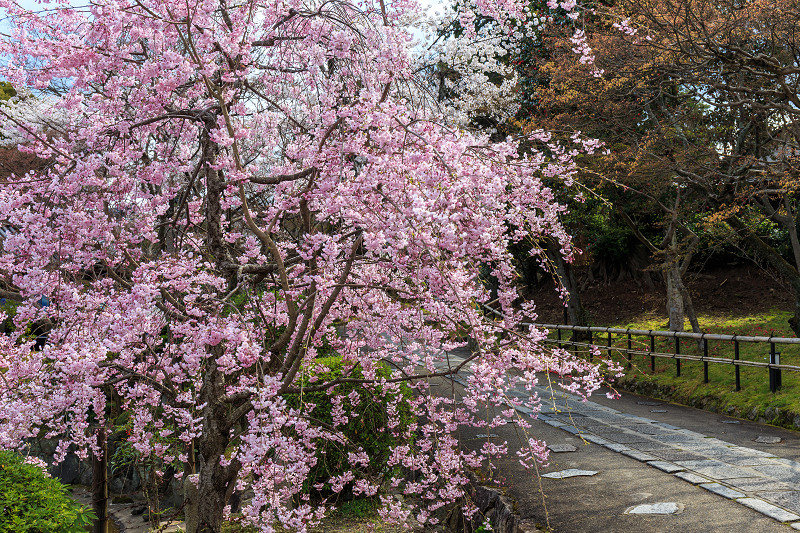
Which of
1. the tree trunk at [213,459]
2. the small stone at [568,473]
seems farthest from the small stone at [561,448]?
the tree trunk at [213,459]

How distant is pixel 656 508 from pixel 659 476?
1039 mm

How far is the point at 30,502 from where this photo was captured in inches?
199

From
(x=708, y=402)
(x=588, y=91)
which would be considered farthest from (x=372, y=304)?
(x=588, y=91)

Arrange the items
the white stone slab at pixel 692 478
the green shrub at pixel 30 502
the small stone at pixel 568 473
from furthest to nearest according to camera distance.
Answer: the small stone at pixel 568 473
the white stone slab at pixel 692 478
the green shrub at pixel 30 502

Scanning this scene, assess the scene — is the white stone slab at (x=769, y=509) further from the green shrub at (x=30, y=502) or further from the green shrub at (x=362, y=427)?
the green shrub at (x=30, y=502)

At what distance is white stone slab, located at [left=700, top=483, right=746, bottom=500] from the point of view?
5489 mm

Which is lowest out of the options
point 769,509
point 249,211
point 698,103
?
point 769,509

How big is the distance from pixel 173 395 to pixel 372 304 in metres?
2.32

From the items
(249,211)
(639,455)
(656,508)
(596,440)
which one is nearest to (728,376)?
(596,440)

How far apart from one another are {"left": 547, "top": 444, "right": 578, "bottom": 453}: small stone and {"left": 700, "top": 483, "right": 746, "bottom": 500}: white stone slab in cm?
207

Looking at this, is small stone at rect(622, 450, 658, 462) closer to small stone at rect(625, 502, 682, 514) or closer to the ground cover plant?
the ground cover plant

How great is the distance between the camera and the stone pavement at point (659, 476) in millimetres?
5109

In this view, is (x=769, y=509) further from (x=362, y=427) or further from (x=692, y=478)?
→ (x=362, y=427)

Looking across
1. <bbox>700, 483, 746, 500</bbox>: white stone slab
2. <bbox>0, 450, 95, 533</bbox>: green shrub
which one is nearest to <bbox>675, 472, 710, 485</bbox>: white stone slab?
<bbox>700, 483, 746, 500</bbox>: white stone slab
